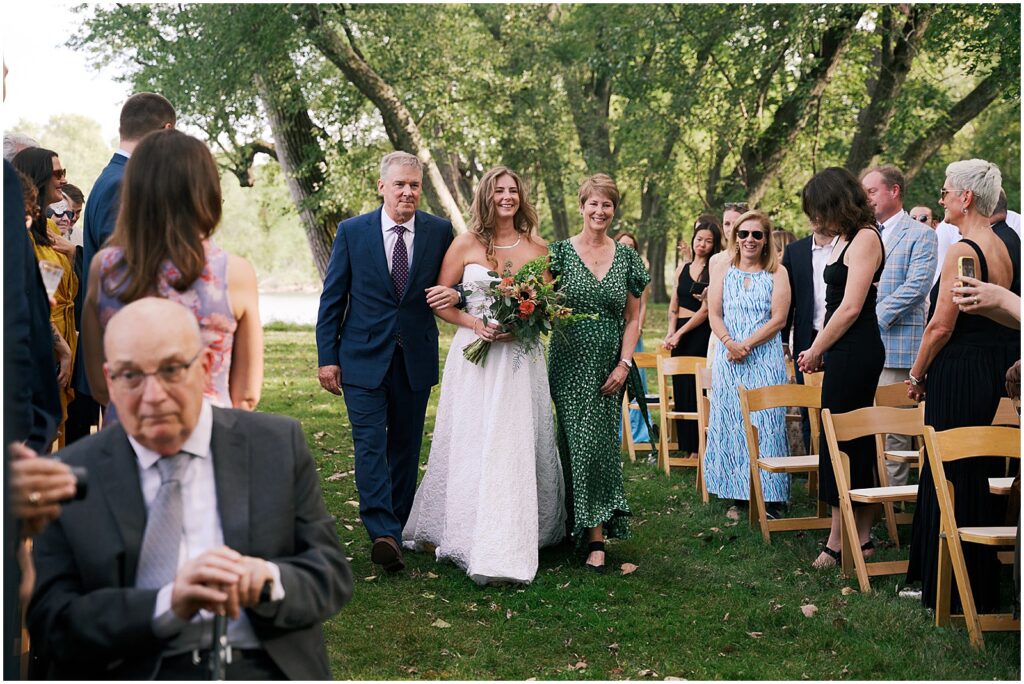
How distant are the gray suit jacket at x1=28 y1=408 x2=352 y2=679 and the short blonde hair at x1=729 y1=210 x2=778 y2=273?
6305 millimetres

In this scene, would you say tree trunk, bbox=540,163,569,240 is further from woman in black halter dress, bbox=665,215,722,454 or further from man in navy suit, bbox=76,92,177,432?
man in navy suit, bbox=76,92,177,432

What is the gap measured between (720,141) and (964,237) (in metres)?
18.6

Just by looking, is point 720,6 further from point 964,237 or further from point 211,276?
point 211,276

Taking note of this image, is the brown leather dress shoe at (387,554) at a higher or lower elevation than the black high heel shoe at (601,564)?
higher

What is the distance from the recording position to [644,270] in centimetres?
758

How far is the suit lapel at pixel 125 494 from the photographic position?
2869 millimetres

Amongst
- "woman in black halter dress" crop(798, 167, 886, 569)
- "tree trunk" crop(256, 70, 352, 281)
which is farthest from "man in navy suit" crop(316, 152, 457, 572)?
"tree trunk" crop(256, 70, 352, 281)

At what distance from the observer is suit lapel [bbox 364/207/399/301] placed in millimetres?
7162

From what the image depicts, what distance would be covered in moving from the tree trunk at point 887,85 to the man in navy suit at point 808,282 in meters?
10.0

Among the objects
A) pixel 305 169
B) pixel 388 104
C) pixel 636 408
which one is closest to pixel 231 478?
pixel 636 408

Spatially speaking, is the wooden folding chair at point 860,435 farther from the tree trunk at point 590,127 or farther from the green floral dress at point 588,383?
the tree trunk at point 590,127

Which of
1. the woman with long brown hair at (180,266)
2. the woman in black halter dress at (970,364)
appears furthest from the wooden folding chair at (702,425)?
the woman with long brown hair at (180,266)

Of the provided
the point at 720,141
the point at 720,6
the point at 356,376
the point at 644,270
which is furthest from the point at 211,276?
the point at 720,141

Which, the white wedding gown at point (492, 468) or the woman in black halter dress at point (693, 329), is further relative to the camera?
the woman in black halter dress at point (693, 329)
